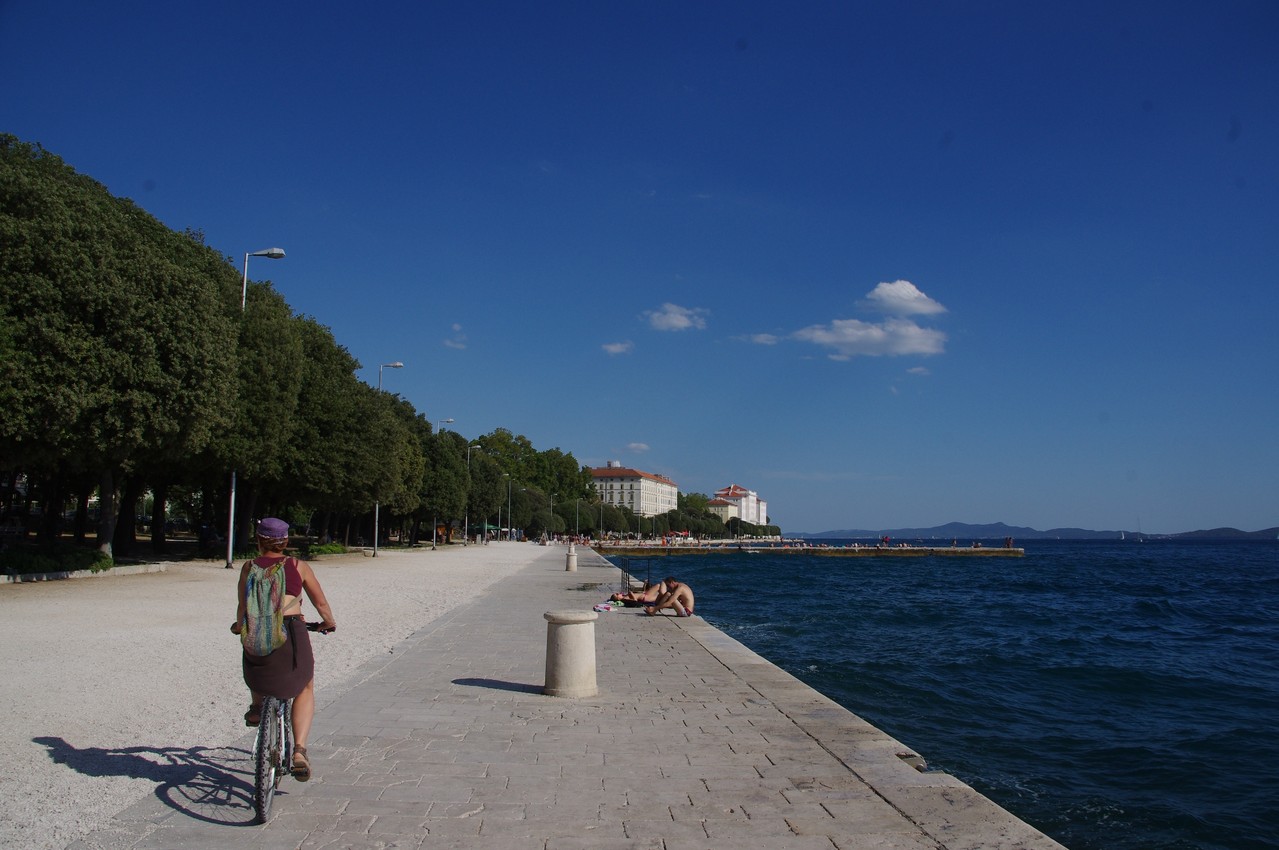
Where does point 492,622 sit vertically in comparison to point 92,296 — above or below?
below

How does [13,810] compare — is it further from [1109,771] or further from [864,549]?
[864,549]

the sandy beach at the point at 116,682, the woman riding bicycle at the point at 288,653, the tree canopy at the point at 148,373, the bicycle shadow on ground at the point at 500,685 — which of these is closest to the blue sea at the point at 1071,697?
the bicycle shadow on ground at the point at 500,685

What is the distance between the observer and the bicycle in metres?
5.11

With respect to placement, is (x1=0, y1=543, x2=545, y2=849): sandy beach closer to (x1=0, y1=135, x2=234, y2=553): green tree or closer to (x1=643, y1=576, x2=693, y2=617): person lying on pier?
(x1=0, y1=135, x2=234, y2=553): green tree

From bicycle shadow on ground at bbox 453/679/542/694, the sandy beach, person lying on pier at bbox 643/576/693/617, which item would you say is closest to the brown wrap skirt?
the sandy beach

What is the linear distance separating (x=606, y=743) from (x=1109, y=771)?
24.0 ft

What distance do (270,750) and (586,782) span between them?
6.61 ft

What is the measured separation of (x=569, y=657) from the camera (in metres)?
9.22

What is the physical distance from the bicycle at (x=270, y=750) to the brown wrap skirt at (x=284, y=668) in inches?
2.8

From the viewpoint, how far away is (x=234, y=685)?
9.47 meters

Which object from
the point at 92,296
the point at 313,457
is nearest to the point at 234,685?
the point at 92,296

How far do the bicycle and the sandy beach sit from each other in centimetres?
92

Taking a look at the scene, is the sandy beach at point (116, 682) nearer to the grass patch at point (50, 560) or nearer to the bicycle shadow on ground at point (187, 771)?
A: the bicycle shadow on ground at point (187, 771)

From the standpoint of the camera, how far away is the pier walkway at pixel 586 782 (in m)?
4.99
